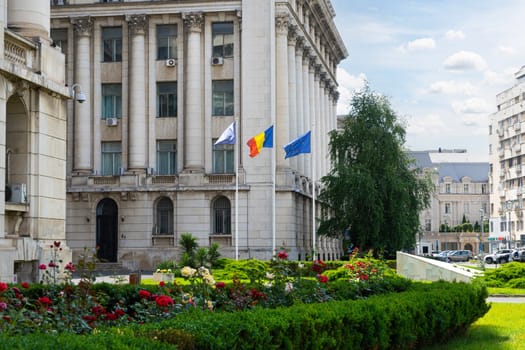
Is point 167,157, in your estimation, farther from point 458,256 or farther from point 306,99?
point 458,256

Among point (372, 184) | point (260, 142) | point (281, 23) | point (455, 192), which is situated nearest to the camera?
point (260, 142)

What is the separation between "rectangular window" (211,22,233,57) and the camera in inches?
2437

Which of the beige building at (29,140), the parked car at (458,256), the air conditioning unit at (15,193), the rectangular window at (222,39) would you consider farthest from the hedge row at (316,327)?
the parked car at (458,256)

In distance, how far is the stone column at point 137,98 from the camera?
61.5m

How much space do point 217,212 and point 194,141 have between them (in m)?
4.95

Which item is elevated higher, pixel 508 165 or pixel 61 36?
pixel 61 36

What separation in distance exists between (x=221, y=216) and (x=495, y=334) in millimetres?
41402

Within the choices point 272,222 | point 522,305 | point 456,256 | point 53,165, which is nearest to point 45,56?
point 53,165

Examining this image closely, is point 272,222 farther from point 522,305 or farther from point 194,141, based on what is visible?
point 522,305

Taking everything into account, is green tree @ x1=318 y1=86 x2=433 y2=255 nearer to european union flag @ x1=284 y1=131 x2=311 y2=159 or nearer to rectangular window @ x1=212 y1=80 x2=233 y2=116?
european union flag @ x1=284 y1=131 x2=311 y2=159

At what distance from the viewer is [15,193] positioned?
26.2m

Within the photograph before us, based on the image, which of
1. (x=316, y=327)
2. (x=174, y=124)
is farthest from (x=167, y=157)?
(x=316, y=327)

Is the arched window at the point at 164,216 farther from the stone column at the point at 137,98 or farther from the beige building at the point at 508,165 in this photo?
the beige building at the point at 508,165

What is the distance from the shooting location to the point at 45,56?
2747cm
